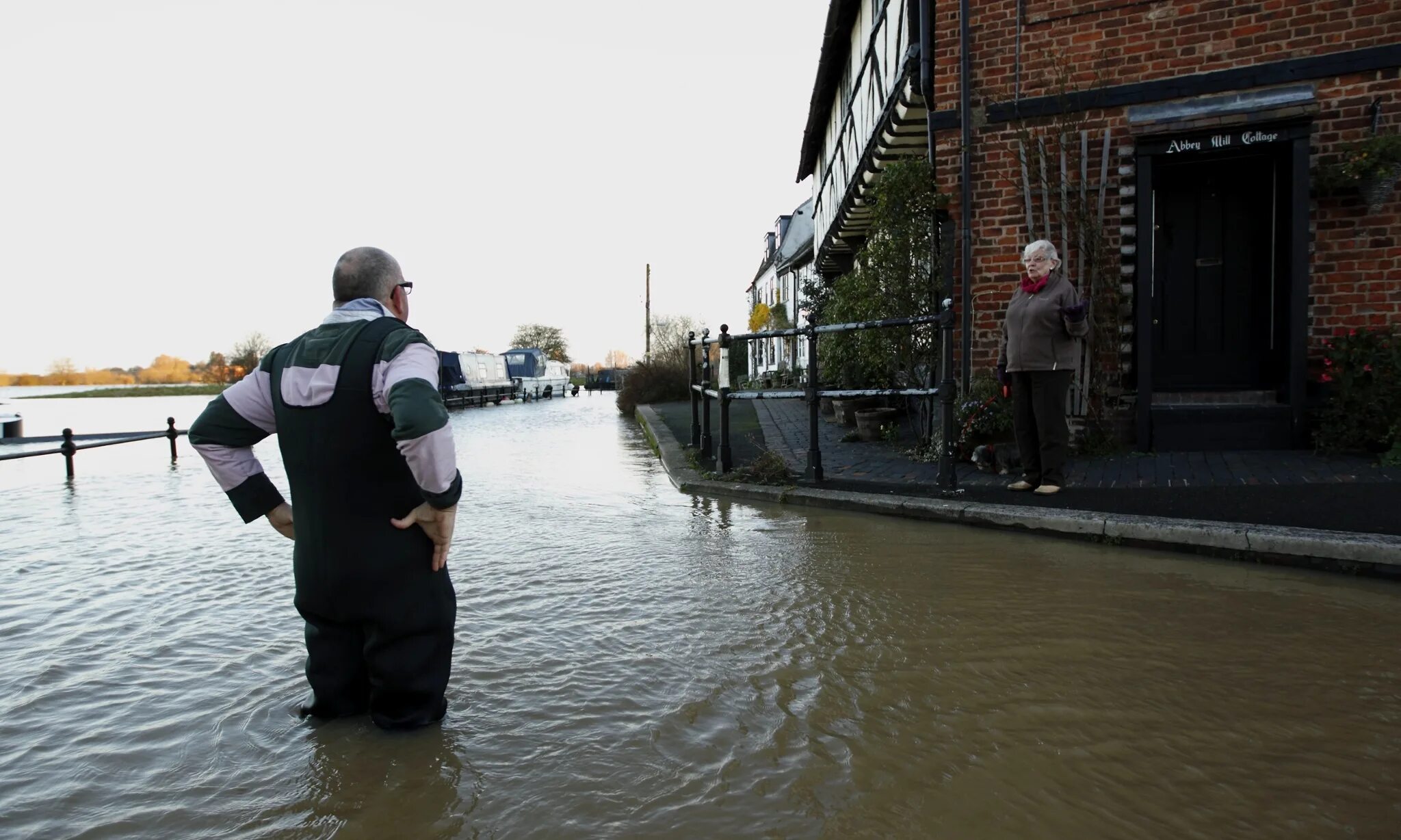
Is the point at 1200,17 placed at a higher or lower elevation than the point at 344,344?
higher

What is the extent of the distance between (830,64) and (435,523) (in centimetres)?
1496

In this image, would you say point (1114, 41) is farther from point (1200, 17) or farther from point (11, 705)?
point (11, 705)

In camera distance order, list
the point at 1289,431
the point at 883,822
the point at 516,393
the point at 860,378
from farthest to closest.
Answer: the point at 516,393, the point at 860,378, the point at 1289,431, the point at 883,822

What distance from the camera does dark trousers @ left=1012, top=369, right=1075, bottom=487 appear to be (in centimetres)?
591

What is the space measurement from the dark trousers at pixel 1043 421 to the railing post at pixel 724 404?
248 cm

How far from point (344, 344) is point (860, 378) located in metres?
8.63

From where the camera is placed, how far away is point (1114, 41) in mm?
7488

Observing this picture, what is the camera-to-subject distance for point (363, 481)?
230 cm

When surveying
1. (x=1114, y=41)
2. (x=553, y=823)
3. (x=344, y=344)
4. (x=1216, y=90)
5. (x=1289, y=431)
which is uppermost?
(x=1114, y=41)

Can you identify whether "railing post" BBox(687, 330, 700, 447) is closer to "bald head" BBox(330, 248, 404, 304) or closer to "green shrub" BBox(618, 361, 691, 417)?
"bald head" BBox(330, 248, 404, 304)

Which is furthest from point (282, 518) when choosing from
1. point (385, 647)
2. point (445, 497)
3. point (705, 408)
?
point (705, 408)

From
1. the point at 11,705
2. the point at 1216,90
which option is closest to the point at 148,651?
the point at 11,705

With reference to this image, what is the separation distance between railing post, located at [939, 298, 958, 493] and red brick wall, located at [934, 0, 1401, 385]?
2.04 meters

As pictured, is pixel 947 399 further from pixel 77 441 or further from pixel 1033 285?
pixel 77 441
